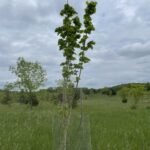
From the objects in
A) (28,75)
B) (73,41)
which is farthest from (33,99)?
(73,41)

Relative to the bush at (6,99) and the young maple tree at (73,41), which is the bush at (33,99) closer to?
the bush at (6,99)

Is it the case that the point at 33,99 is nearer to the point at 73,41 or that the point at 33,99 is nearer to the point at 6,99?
the point at 6,99

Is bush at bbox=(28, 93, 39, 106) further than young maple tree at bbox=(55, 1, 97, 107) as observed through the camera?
Yes

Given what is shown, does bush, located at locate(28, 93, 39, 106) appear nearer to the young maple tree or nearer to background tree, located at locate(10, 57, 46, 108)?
background tree, located at locate(10, 57, 46, 108)

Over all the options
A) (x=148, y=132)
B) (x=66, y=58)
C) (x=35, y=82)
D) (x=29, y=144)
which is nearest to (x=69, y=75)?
(x=66, y=58)

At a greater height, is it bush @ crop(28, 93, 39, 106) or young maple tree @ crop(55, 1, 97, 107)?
bush @ crop(28, 93, 39, 106)

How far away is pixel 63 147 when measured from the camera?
5.29m

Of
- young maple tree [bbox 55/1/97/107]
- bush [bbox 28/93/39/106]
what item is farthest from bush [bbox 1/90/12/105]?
young maple tree [bbox 55/1/97/107]

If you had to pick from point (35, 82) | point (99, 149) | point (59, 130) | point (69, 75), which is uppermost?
point (35, 82)

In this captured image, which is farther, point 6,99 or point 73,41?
point 6,99

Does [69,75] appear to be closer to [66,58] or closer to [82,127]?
[66,58]

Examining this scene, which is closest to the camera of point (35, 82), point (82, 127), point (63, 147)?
point (63, 147)

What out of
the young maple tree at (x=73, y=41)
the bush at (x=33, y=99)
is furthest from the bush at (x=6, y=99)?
the young maple tree at (x=73, y=41)

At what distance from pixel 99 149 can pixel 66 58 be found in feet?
15.5
